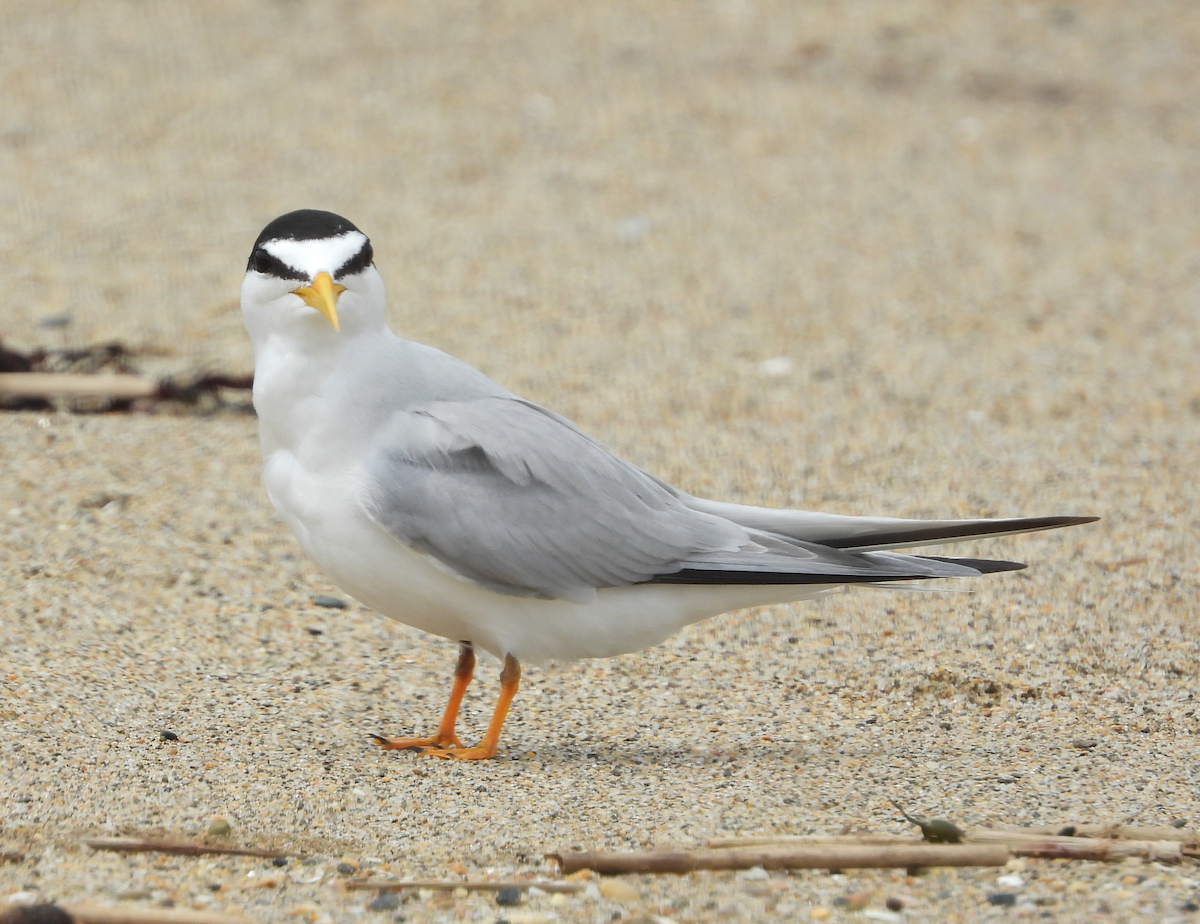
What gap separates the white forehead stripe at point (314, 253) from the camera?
331 cm

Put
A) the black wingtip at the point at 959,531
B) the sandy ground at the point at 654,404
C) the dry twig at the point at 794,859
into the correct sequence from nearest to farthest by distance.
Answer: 1. the dry twig at the point at 794,859
2. the sandy ground at the point at 654,404
3. the black wingtip at the point at 959,531

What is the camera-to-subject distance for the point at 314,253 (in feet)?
10.9

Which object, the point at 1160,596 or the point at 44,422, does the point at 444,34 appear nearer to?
the point at 44,422

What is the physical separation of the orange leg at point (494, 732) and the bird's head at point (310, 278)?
0.87 metres

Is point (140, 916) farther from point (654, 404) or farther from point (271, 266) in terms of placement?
point (654, 404)

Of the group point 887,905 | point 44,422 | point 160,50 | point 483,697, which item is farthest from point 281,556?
point 160,50

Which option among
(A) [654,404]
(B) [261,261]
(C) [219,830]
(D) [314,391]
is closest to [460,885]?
(C) [219,830]

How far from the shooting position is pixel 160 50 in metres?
9.24

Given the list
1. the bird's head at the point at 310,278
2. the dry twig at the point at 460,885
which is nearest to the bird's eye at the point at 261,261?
the bird's head at the point at 310,278

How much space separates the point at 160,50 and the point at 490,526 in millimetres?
6834

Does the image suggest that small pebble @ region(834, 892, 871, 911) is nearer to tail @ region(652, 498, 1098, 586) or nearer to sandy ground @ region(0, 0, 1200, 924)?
sandy ground @ region(0, 0, 1200, 924)

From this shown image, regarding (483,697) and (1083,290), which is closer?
(483,697)

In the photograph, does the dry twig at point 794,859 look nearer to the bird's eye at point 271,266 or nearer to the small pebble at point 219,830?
the small pebble at point 219,830

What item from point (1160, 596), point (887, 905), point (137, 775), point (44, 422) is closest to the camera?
point (887, 905)
